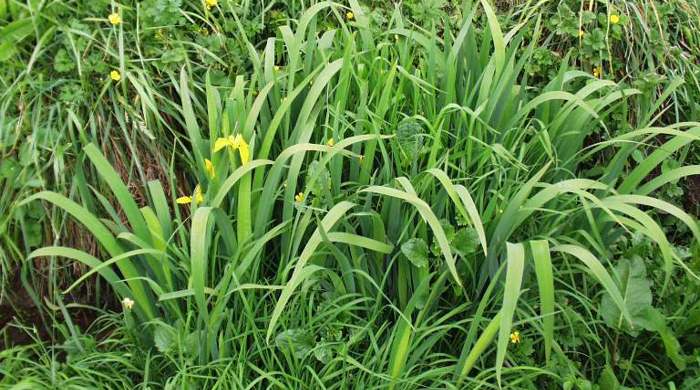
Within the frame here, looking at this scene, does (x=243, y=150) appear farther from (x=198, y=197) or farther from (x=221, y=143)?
(x=198, y=197)

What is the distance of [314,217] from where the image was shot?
1.95 metres

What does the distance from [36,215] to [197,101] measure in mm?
562

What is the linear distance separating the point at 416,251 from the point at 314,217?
0.30m

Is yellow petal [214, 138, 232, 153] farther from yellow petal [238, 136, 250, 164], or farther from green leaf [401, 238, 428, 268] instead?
green leaf [401, 238, 428, 268]

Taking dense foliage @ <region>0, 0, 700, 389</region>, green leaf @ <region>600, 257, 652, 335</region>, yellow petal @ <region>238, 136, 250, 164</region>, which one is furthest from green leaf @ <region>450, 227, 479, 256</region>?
yellow petal @ <region>238, 136, 250, 164</region>

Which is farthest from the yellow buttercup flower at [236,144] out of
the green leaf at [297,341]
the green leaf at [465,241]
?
the green leaf at [465,241]

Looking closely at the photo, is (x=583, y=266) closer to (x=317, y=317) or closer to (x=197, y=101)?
(x=317, y=317)

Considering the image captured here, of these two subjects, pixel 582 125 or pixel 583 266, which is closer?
pixel 583 266

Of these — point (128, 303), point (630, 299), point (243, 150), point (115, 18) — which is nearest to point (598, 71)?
point (630, 299)

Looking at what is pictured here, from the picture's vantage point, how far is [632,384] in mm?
1953

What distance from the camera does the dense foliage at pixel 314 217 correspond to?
181 centimetres

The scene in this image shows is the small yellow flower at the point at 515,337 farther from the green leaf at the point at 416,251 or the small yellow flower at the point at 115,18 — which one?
the small yellow flower at the point at 115,18

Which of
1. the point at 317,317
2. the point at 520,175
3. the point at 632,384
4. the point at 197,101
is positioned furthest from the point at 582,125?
the point at 197,101

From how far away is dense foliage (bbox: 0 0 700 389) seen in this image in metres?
1.81
